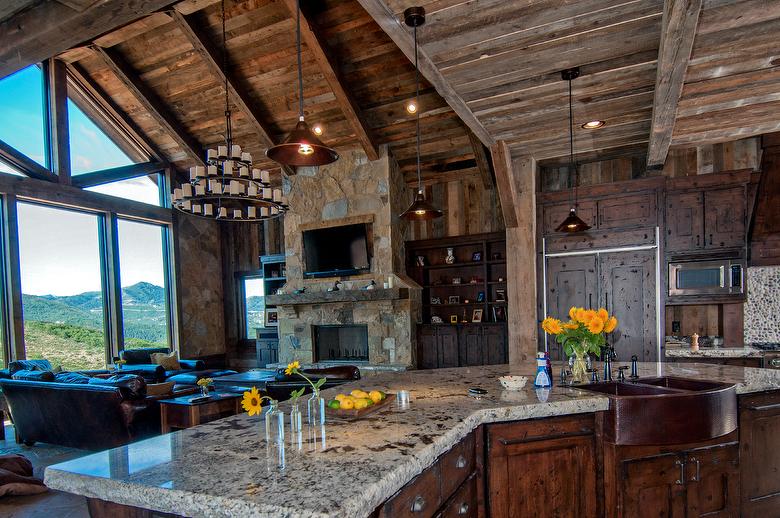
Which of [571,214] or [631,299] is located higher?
[571,214]

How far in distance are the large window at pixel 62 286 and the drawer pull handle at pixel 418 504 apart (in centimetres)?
773

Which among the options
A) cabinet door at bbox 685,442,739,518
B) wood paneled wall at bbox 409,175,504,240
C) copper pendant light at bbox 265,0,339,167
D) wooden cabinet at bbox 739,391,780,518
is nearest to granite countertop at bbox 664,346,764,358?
wooden cabinet at bbox 739,391,780,518

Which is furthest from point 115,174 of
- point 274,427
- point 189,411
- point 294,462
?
point 294,462

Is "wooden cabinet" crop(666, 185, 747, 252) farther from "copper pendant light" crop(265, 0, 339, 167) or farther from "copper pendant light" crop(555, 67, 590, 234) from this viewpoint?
"copper pendant light" crop(265, 0, 339, 167)

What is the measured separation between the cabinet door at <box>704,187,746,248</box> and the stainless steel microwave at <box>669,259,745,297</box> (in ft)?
0.74

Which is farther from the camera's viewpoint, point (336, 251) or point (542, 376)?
point (336, 251)

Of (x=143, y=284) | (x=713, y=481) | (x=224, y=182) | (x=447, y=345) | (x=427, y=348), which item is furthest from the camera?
(x=143, y=284)

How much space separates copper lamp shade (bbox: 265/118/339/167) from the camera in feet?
8.01

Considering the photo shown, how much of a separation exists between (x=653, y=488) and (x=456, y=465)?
4.06ft

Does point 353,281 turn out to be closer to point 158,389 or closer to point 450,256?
point 450,256

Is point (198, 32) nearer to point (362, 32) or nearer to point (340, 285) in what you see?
point (362, 32)

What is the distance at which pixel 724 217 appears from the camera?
4961 mm

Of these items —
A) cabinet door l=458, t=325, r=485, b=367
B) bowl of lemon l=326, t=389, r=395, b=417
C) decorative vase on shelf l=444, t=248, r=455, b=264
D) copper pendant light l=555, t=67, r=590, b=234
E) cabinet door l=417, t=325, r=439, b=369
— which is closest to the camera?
bowl of lemon l=326, t=389, r=395, b=417

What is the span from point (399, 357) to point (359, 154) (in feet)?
11.6
